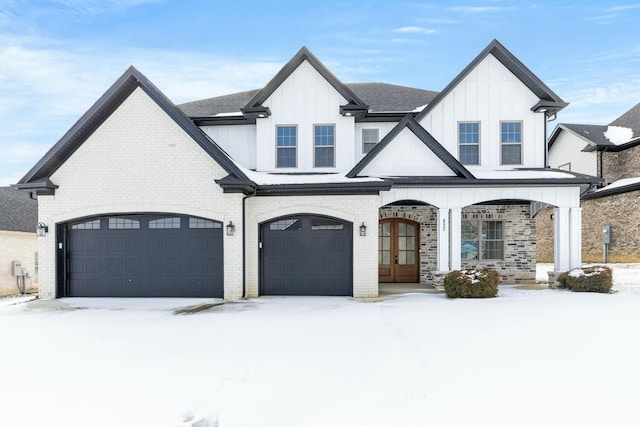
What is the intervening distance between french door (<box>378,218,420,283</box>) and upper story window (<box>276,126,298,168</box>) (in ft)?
14.9

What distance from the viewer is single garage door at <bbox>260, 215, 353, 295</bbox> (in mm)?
11711

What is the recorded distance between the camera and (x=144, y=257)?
11711 millimetres

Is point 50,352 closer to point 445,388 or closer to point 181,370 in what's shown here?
point 181,370

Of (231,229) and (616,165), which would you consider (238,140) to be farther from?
(616,165)

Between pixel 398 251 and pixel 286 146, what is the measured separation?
629 centimetres

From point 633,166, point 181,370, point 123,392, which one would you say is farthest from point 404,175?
point 633,166

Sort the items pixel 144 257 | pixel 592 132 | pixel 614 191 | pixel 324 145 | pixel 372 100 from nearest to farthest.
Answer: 1. pixel 144 257
2. pixel 324 145
3. pixel 372 100
4. pixel 614 191
5. pixel 592 132

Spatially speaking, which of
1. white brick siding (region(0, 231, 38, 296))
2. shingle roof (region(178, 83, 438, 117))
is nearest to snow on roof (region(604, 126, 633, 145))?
shingle roof (region(178, 83, 438, 117))

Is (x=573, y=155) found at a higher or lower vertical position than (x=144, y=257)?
higher

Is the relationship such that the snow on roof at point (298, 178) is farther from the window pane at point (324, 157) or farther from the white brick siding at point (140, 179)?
the white brick siding at point (140, 179)

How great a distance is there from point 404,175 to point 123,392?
1015 centimetres

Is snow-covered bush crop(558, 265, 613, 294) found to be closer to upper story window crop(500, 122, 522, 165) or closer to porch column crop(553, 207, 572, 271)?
porch column crop(553, 207, 572, 271)

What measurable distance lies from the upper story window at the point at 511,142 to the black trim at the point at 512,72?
1346mm

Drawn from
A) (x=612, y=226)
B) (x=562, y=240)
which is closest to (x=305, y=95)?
(x=562, y=240)
